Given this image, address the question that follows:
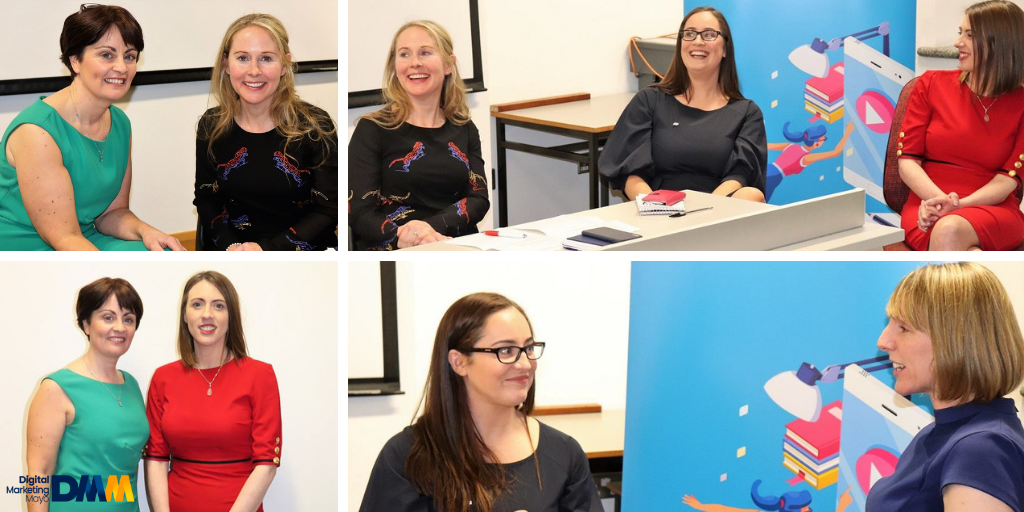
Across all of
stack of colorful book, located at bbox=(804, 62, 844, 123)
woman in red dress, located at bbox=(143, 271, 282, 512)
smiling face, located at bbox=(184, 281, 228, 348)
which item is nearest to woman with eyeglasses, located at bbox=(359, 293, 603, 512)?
woman in red dress, located at bbox=(143, 271, 282, 512)

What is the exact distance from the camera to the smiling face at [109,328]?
2.00 m

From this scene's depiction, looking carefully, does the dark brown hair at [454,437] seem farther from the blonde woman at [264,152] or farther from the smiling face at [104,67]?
the smiling face at [104,67]

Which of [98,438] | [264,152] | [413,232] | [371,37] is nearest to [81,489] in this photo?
[98,438]

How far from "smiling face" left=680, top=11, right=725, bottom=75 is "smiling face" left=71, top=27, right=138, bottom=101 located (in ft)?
5.65

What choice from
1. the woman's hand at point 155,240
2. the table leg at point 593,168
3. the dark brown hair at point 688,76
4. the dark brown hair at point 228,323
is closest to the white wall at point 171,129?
the table leg at point 593,168

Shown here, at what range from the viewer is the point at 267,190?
→ 263 cm

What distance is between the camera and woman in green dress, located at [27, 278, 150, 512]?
6.54 ft

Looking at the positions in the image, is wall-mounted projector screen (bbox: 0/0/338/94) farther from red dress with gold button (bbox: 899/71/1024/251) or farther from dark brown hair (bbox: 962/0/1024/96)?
dark brown hair (bbox: 962/0/1024/96)

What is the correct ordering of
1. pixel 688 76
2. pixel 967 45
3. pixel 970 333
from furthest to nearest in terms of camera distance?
pixel 688 76 → pixel 967 45 → pixel 970 333

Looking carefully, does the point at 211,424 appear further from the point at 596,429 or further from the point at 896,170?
the point at 896,170

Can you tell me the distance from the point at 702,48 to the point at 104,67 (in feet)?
5.90

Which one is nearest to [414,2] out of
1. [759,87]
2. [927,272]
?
[759,87]

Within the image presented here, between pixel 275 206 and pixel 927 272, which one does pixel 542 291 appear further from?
pixel 927 272

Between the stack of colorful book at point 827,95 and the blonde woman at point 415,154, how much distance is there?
1357 millimetres
